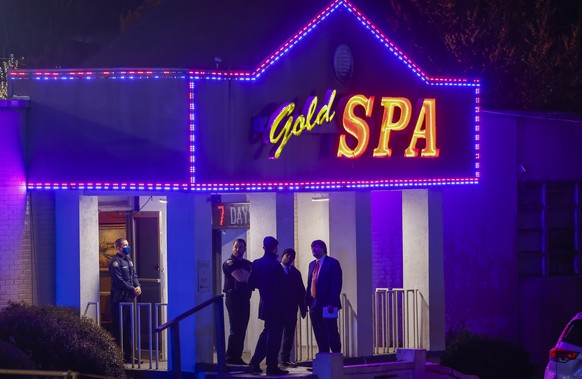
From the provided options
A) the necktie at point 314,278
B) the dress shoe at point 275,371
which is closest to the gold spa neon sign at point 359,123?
the necktie at point 314,278

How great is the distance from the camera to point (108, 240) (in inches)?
803

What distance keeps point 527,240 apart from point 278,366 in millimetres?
8399

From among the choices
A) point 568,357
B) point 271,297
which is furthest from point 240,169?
point 568,357

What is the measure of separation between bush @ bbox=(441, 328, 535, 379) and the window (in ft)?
11.9

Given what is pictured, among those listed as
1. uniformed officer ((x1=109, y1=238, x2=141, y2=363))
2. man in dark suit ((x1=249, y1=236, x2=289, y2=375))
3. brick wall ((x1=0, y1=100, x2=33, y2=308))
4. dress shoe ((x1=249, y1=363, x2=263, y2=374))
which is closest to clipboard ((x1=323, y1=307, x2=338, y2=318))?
man in dark suit ((x1=249, y1=236, x2=289, y2=375))

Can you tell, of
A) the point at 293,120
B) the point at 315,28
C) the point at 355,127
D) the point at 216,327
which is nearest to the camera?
the point at 216,327

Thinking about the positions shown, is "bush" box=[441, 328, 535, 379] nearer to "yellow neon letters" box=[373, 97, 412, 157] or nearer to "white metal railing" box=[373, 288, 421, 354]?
"white metal railing" box=[373, 288, 421, 354]

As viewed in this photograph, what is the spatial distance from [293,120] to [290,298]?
2.82 meters

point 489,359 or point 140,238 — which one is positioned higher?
point 140,238

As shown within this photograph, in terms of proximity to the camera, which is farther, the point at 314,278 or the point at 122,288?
the point at 122,288

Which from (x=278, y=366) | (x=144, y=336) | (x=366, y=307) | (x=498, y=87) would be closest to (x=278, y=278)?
(x=278, y=366)

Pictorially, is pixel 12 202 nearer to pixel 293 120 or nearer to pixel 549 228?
pixel 293 120

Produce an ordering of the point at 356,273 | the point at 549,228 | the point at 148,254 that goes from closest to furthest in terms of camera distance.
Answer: the point at 356,273 → the point at 148,254 → the point at 549,228

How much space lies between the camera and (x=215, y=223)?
18.3 metres
